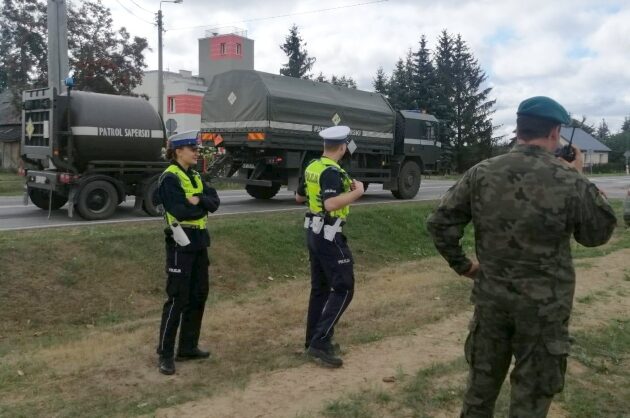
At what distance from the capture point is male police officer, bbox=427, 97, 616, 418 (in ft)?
9.50

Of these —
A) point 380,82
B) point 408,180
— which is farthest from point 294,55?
point 408,180

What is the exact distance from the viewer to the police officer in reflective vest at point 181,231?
475cm

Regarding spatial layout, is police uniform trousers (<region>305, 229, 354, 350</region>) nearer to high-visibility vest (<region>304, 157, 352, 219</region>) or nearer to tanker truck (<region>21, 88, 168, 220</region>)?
high-visibility vest (<region>304, 157, 352, 219</region>)

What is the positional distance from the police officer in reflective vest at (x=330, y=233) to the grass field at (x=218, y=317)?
299 mm

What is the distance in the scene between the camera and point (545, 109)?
2.94m

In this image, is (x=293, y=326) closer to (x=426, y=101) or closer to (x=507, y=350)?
Answer: (x=507, y=350)

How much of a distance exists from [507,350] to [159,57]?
28184 mm

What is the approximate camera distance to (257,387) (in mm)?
4402

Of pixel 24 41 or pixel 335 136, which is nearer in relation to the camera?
pixel 335 136

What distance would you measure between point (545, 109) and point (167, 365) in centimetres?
340

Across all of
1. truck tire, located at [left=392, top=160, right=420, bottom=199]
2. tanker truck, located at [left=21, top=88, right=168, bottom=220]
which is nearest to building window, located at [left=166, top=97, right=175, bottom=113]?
truck tire, located at [left=392, top=160, right=420, bottom=199]

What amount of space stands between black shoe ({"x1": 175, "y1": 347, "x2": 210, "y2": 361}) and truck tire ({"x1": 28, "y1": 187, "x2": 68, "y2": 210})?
9.08 m

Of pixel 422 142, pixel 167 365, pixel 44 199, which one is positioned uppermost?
pixel 422 142

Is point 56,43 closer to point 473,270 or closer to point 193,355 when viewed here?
point 193,355
